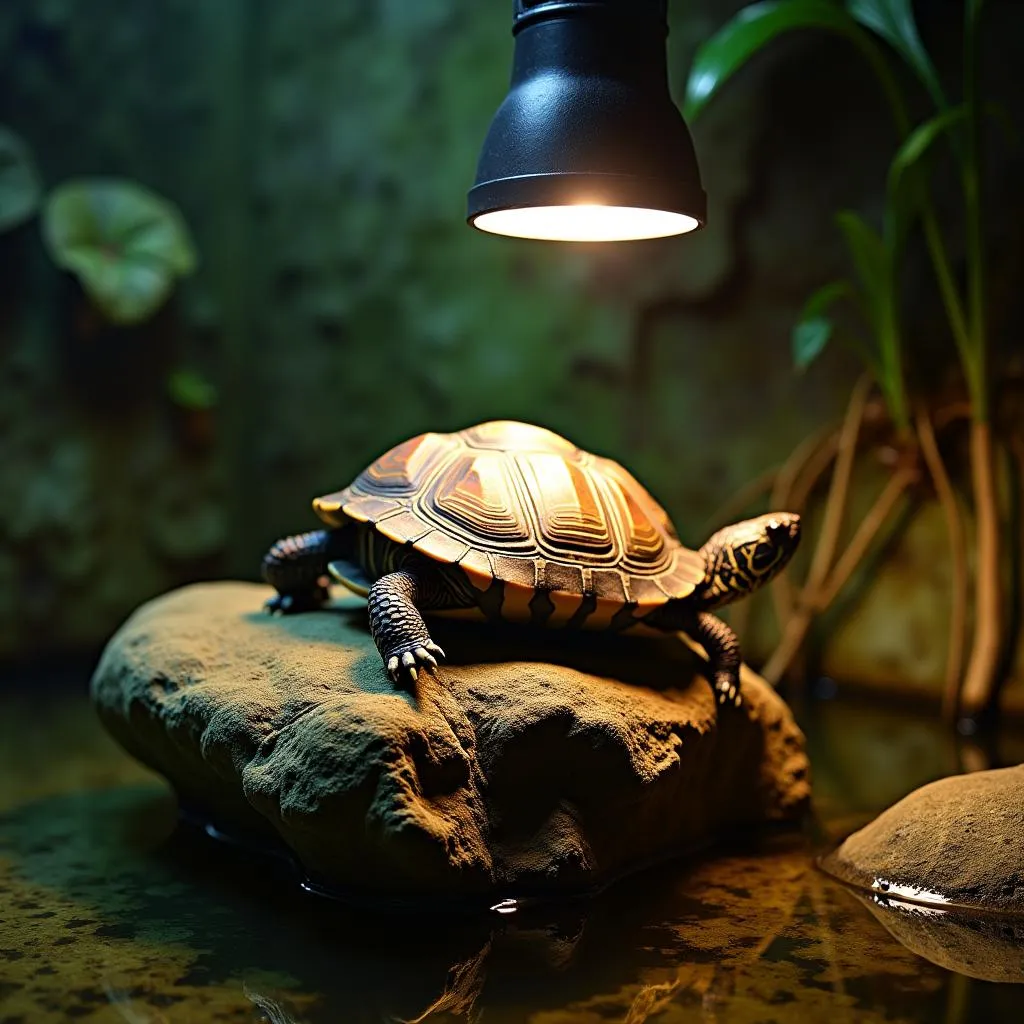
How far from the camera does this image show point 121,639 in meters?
3.11

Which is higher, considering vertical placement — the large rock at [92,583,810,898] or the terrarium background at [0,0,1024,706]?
the terrarium background at [0,0,1024,706]

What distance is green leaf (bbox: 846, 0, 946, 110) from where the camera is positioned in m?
3.91

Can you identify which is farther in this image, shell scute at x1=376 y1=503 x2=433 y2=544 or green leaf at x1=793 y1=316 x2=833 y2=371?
green leaf at x1=793 y1=316 x2=833 y2=371

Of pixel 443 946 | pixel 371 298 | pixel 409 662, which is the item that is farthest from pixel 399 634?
pixel 371 298

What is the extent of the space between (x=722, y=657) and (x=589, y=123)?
1.40 m

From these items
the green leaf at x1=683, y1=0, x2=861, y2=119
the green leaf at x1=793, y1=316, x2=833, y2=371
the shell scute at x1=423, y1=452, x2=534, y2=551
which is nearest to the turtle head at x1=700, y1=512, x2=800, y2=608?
the shell scute at x1=423, y1=452, x2=534, y2=551

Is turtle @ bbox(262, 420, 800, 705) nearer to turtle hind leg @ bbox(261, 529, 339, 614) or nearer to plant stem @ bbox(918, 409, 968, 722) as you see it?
turtle hind leg @ bbox(261, 529, 339, 614)

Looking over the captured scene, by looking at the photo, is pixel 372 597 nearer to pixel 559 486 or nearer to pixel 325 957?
pixel 559 486

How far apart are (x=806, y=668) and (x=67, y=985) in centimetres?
363

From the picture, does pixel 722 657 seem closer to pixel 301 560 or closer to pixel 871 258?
pixel 301 560

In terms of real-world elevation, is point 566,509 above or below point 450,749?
above

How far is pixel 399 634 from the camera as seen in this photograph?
94.8 inches

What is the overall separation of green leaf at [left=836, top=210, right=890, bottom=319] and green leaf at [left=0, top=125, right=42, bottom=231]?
330cm

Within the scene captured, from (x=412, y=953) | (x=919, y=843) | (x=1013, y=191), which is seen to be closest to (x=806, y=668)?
(x=1013, y=191)
